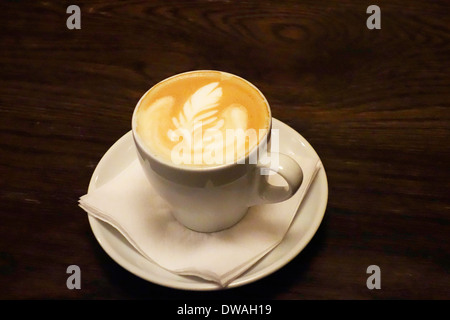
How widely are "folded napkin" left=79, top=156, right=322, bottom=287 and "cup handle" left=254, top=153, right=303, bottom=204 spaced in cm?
5

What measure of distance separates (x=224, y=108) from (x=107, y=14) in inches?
23.2

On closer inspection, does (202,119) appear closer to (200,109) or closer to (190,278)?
(200,109)

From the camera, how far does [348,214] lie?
74 centimetres

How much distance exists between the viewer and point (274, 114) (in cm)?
90

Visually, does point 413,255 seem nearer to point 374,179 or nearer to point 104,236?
point 374,179

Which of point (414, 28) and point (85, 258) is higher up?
point (414, 28)

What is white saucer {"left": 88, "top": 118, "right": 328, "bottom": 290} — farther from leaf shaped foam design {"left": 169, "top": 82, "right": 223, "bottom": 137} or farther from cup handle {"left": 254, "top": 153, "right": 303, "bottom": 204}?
leaf shaped foam design {"left": 169, "top": 82, "right": 223, "bottom": 137}

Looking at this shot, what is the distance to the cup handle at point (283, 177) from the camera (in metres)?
0.63

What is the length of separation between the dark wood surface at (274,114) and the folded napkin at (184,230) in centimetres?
4

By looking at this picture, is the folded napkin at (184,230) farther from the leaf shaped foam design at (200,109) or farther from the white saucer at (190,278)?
the leaf shaped foam design at (200,109)

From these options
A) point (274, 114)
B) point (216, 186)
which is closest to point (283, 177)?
point (216, 186)

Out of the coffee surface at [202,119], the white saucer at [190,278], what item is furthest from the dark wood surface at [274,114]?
the coffee surface at [202,119]

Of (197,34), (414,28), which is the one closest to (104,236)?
(197,34)

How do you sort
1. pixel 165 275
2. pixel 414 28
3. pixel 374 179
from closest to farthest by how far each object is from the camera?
pixel 165 275 < pixel 374 179 < pixel 414 28
